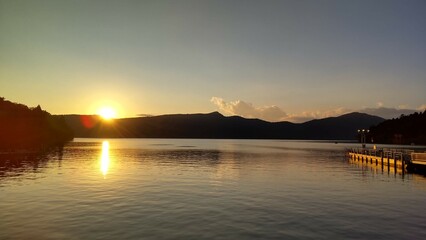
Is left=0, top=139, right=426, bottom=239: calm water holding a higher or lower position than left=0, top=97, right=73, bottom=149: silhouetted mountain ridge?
lower

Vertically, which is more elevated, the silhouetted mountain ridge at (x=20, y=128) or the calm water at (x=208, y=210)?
the silhouetted mountain ridge at (x=20, y=128)

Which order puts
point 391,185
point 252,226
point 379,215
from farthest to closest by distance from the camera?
1. point 391,185
2. point 379,215
3. point 252,226

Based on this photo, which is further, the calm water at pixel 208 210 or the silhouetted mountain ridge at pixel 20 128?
the silhouetted mountain ridge at pixel 20 128

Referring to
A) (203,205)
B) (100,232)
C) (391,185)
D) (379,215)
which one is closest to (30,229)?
(100,232)

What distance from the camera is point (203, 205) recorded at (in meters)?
28.7

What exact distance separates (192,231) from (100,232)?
5.56m

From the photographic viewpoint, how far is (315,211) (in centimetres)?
2667

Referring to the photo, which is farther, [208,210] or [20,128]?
[20,128]

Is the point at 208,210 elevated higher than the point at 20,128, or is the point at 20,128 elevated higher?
the point at 20,128

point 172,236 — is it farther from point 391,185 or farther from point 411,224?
point 391,185

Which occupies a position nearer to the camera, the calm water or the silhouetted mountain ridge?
the calm water

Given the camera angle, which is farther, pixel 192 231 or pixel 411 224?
pixel 411 224

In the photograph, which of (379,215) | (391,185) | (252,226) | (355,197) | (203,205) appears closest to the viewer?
(252,226)

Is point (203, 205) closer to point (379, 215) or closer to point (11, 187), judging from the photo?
point (379, 215)
